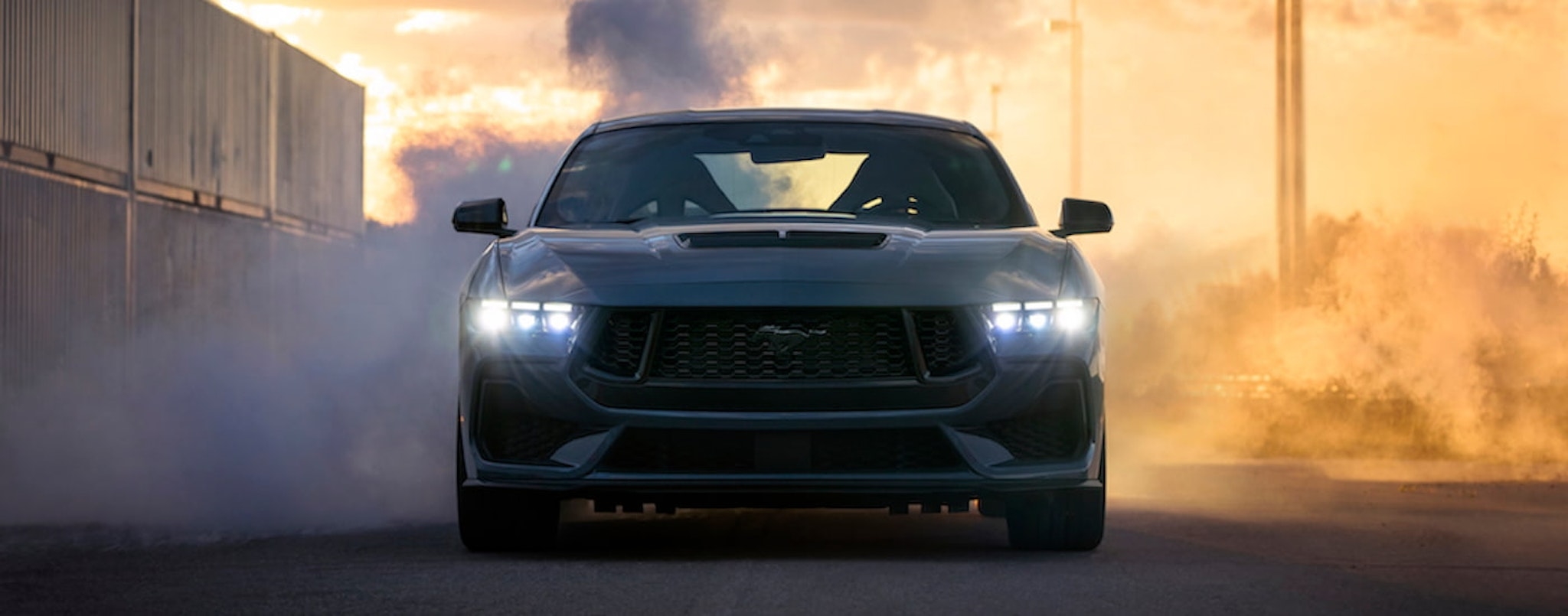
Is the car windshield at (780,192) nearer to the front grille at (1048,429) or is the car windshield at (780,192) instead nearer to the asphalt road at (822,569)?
the front grille at (1048,429)

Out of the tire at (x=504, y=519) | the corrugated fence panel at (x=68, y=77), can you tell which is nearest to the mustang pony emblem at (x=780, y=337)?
the tire at (x=504, y=519)

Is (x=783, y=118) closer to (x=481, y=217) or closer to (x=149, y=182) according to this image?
(x=481, y=217)

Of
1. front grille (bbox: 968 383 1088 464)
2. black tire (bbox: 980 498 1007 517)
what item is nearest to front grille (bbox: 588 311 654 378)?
front grille (bbox: 968 383 1088 464)

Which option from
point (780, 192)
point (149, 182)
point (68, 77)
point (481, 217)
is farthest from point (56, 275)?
point (481, 217)

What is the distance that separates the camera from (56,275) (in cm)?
2902

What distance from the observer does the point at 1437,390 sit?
22.3 meters

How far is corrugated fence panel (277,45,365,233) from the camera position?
4103 cm

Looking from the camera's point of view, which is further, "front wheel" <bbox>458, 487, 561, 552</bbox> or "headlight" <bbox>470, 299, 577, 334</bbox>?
"front wheel" <bbox>458, 487, 561, 552</bbox>

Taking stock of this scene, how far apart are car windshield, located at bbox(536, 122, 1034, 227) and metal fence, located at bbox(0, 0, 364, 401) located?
64.7ft

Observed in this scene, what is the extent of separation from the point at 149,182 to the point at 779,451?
27052mm

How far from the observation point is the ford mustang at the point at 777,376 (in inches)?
291

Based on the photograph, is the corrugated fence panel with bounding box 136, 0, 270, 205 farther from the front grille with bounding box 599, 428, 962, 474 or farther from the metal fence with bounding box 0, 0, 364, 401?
the front grille with bounding box 599, 428, 962, 474

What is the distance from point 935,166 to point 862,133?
0.34 m

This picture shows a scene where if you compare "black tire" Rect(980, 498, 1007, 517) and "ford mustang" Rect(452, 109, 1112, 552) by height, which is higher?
"ford mustang" Rect(452, 109, 1112, 552)
